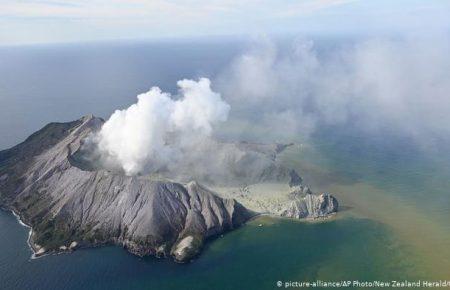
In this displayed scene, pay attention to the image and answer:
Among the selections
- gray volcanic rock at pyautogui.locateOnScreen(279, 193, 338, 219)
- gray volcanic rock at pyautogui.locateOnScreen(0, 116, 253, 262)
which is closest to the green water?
gray volcanic rock at pyautogui.locateOnScreen(279, 193, 338, 219)

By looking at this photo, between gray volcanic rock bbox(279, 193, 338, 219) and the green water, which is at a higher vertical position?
gray volcanic rock bbox(279, 193, 338, 219)

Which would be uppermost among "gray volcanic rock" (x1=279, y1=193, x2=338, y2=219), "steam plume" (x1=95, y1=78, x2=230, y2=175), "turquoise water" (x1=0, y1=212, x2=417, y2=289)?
"steam plume" (x1=95, y1=78, x2=230, y2=175)

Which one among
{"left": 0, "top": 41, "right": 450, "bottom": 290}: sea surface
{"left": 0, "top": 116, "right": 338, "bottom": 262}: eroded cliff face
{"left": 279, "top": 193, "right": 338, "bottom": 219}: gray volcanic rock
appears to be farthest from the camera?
{"left": 279, "top": 193, "right": 338, "bottom": 219}: gray volcanic rock

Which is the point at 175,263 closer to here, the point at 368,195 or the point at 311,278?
the point at 311,278

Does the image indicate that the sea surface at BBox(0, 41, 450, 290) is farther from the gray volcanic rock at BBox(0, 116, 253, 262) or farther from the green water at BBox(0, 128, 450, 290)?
the gray volcanic rock at BBox(0, 116, 253, 262)

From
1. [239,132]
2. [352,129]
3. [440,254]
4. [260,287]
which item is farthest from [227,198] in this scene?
[352,129]

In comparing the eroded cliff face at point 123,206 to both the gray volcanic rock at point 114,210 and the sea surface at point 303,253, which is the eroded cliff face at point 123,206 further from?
the sea surface at point 303,253

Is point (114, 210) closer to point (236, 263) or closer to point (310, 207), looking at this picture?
point (236, 263)

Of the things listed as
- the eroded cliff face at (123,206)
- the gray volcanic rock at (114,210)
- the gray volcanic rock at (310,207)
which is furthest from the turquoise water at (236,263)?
the gray volcanic rock at (310,207)

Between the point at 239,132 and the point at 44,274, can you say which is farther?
the point at 239,132
